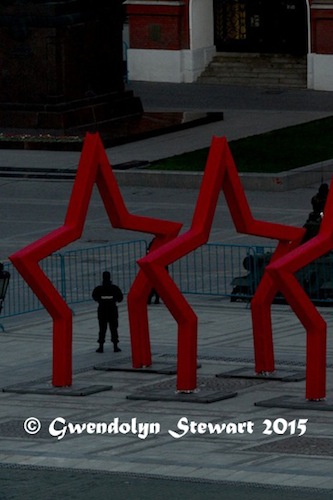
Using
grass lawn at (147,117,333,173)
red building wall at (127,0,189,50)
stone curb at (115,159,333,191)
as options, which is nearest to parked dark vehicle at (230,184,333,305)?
stone curb at (115,159,333,191)

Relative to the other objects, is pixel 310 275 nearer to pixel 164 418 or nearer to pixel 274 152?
pixel 164 418

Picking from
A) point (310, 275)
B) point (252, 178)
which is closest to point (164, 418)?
point (310, 275)

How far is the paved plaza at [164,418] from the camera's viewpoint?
847 inches

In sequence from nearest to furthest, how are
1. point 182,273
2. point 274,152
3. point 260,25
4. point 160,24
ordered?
point 182,273 < point 274,152 < point 160,24 < point 260,25

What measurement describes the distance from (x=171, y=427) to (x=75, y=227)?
13.4 ft

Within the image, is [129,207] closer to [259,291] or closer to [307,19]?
[259,291]

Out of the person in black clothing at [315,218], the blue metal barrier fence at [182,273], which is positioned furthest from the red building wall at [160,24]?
the person in black clothing at [315,218]

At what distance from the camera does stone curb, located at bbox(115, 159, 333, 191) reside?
46.1 metres

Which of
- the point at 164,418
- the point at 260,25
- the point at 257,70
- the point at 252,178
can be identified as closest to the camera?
the point at 164,418

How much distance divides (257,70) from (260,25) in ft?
10.00

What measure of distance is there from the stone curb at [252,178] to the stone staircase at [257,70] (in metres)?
16.2

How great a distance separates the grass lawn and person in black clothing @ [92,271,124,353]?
17.3 m

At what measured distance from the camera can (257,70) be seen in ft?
212

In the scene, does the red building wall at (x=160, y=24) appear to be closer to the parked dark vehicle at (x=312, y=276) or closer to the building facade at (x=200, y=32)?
the building facade at (x=200, y=32)
